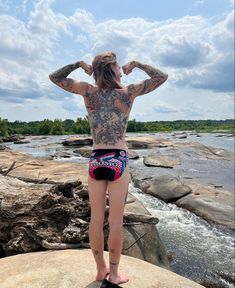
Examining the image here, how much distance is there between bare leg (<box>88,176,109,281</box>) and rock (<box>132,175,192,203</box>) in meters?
11.4

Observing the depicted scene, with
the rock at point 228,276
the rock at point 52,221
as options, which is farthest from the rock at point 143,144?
the rock at point 52,221

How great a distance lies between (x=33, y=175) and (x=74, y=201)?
9917mm

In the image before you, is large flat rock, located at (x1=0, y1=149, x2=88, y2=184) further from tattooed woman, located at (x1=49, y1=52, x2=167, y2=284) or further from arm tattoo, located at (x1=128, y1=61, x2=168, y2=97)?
arm tattoo, located at (x1=128, y1=61, x2=168, y2=97)

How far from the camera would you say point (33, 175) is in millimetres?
15992

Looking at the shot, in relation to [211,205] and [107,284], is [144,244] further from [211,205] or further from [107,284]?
[211,205]

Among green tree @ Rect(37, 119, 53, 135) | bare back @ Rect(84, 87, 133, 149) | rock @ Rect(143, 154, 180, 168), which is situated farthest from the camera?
green tree @ Rect(37, 119, 53, 135)

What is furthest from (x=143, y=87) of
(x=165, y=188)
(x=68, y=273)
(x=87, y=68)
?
(x=165, y=188)

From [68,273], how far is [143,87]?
2.34 metres

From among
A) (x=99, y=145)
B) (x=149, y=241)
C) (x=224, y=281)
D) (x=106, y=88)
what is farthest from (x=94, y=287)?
(x=224, y=281)

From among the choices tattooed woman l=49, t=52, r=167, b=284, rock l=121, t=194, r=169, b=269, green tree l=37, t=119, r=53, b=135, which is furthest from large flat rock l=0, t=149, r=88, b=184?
green tree l=37, t=119, r=53, b=135

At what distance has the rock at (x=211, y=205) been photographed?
12852mm

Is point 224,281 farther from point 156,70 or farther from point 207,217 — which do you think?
point 156,70

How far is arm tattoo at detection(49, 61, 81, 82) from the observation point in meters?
4.30

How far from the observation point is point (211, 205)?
45.4 ft
